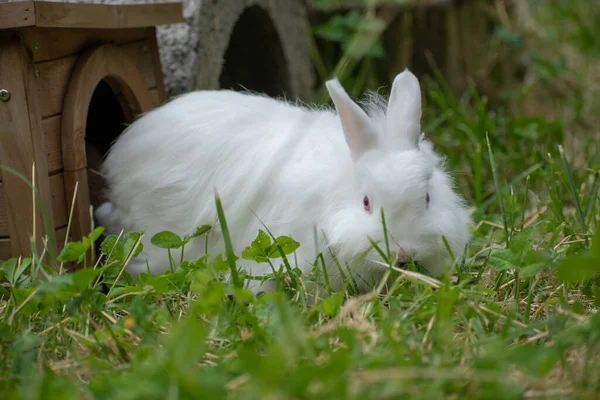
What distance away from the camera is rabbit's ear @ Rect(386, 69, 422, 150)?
259cm

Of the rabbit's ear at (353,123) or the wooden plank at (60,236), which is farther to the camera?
the wooden plank at (60,236)

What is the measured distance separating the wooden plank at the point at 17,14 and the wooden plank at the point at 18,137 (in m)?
0.09

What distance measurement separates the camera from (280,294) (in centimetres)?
212

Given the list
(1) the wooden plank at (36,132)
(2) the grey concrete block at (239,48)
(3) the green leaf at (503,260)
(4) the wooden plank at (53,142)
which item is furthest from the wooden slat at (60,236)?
(3) the green leaf at (503,260)

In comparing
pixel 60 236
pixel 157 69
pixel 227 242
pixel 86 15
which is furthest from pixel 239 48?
pixel 227 242

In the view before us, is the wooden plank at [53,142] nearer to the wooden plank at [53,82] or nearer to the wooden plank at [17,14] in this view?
the wooden plank at [53,82]

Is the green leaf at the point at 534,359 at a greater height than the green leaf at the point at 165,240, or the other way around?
the green leaf at the point at 165,240

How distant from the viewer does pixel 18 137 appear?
8.80ft

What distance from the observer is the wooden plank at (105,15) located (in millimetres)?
2605

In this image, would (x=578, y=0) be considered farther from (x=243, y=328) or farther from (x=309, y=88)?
(x=243, y=328)

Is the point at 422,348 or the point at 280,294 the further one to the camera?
the point at 280,294

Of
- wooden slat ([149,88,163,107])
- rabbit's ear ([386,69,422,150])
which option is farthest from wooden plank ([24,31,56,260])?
rabbit's ear ([386,69,422,150])

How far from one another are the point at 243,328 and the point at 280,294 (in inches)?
6.4

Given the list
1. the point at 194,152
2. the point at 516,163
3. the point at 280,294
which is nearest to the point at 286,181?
the point at 194,152
